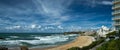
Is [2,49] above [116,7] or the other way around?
the other way around

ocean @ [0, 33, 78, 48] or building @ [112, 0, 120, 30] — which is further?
ocean @ [0, 33, 78, 48]

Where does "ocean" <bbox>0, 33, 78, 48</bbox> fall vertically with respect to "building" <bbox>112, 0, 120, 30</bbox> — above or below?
below

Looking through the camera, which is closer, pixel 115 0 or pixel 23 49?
pixel 23 49

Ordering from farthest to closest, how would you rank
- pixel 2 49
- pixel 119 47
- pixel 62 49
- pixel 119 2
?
pixel 119 2 < pixel 62 49 < pixel 119 47 < pixel 2 49

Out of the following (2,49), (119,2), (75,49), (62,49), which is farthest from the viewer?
(119,2)

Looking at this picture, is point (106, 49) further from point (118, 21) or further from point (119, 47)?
point (118, 21)

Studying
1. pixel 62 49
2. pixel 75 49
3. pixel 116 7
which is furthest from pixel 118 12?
pixel 75 49

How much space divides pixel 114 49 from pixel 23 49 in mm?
6108

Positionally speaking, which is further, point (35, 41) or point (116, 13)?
point (35, 41)

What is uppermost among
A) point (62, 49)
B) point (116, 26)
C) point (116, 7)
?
point (116, 7)

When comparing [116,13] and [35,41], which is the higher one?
[116,13]

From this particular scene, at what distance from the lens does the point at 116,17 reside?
50031mm

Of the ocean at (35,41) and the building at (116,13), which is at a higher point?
the building at (116,13)

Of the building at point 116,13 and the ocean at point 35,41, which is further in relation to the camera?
the ocean at point 35,41
